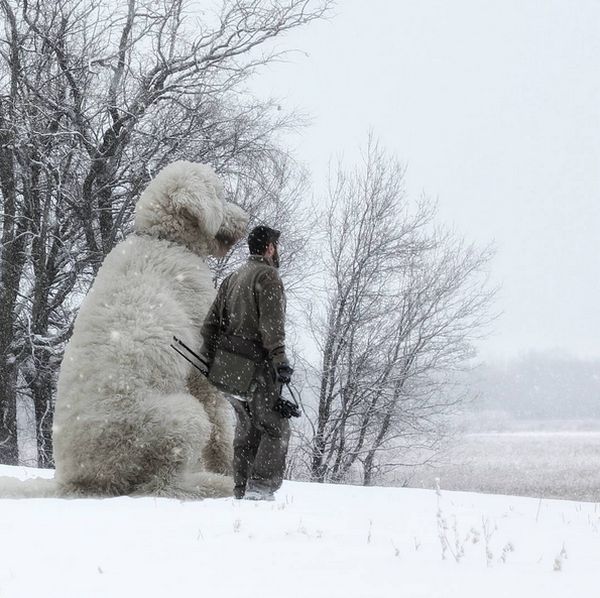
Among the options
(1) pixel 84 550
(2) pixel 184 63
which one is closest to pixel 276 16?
(2) pixel 184 63

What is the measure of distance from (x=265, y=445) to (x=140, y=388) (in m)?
0.82

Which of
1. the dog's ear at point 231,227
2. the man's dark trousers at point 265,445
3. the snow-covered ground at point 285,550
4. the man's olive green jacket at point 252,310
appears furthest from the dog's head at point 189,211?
the snow-covered ground at point 285,550

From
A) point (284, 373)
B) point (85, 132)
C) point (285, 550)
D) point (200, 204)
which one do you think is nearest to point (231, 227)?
point (200, 204)

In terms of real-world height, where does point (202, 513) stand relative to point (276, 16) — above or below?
below

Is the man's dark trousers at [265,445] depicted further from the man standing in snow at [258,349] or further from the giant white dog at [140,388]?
the giant white dog at [140,388]

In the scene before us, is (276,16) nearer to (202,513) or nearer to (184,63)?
(184,63)

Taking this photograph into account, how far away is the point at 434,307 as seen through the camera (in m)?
18.7

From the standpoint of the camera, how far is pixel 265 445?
482 cm

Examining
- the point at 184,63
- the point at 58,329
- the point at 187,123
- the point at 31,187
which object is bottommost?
the point at 58,329

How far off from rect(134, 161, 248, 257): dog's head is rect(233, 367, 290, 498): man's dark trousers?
1.02m

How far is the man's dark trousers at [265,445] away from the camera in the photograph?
189 inches

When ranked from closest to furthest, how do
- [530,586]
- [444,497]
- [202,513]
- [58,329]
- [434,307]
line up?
[530,586], [202,513], [444,497], [58,329], [434,307]

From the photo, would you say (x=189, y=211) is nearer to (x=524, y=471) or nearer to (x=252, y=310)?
(x=252, y=310)

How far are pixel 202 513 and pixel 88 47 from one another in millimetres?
9470
